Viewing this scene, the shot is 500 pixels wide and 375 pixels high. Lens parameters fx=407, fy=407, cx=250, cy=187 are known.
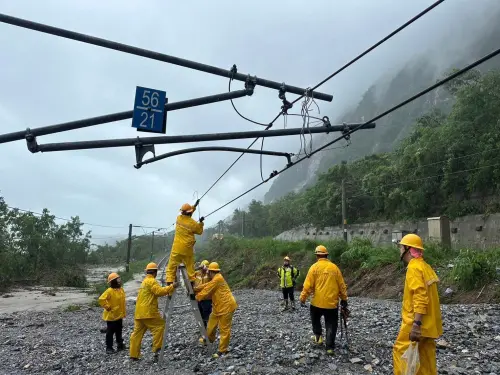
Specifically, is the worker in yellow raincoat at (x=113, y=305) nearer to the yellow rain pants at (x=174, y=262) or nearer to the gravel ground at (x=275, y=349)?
the gravel ground at (x=275, y=349)

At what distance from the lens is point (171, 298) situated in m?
8.25

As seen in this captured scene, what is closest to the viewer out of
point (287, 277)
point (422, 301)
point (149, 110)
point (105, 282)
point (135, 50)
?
point (422, 301)

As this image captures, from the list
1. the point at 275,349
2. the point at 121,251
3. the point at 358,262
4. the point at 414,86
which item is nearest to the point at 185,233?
the point at 275,349

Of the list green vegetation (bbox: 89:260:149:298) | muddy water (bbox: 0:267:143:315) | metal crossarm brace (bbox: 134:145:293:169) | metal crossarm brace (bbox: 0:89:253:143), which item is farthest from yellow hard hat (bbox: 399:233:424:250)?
green vegetation (bbox: 89:260:149:298)

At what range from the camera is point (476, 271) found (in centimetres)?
1441

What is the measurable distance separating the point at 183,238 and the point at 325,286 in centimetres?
296

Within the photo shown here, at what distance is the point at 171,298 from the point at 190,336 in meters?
3.51

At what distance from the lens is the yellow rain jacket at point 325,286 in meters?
7.97

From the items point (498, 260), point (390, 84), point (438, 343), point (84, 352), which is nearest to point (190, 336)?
A: point (84, 352)

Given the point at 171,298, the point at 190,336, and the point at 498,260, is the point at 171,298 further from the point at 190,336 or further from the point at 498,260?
the point at 498,260

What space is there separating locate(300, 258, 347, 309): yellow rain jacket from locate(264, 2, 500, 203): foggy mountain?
8430 centimetres

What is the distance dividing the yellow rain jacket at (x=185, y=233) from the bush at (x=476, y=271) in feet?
36.2

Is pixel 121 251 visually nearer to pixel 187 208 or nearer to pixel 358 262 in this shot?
pixel 358 262

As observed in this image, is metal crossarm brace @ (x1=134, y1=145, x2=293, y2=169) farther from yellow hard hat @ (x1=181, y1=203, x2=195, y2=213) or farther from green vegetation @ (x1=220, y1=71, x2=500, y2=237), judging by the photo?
green vegetation @ (x1=220, y1=71, x2=500, y2=237)
